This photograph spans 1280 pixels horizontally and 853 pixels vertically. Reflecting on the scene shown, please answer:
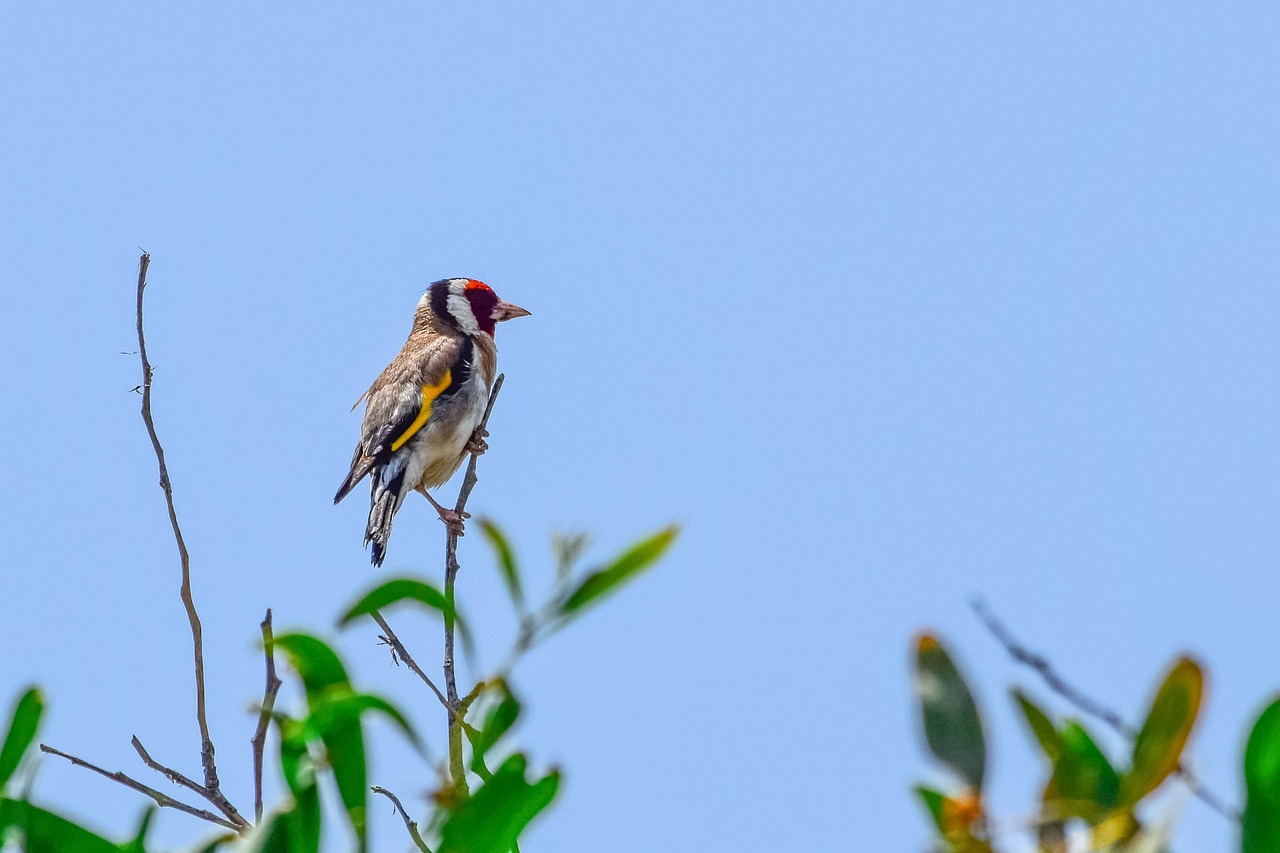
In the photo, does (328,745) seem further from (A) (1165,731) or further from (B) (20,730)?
(A) (1165,731)

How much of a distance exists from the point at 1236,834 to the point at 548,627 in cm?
47

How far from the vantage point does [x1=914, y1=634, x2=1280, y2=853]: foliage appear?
0.91 m

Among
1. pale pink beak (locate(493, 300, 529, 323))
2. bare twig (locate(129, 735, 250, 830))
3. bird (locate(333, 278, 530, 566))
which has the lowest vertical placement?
bare twig (locate(129, 735, 250, 830))

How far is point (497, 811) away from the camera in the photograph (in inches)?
46.3

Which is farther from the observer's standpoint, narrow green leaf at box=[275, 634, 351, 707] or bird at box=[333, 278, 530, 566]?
bird at box=[333, 278, 530, 566]

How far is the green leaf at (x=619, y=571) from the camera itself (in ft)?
3.34

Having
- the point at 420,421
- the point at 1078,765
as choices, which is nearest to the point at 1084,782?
the point at 1078,765

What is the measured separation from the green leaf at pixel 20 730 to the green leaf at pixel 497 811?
1.47 feet

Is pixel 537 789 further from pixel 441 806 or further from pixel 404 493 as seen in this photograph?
pixel 404 493

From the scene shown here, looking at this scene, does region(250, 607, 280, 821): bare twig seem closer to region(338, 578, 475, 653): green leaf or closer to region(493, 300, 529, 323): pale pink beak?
region(338, 578, 475, 653): green leaf

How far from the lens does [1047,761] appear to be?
3.24 ft

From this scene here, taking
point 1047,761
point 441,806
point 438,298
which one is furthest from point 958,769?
point 438,298

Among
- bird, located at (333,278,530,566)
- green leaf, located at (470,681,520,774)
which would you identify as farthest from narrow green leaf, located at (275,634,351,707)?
bird, located at (333,278,530,566)

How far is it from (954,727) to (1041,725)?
0.06m
